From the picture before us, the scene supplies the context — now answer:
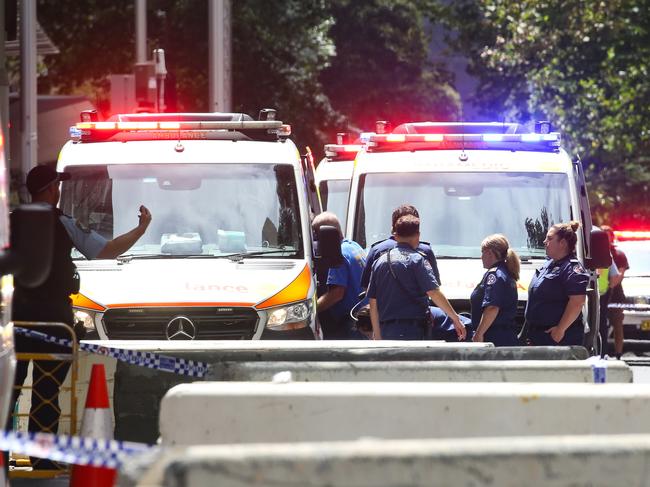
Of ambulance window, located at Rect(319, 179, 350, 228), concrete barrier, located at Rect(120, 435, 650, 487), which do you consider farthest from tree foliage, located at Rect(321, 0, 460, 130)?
concrete barrier, located at Rect(120, 435, 650, 487)

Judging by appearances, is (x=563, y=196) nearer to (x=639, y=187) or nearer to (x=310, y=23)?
(x=639, y=187)

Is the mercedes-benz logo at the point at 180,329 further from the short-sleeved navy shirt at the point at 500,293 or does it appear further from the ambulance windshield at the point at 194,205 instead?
the short-sleeved navy shirt at the point at 500,293

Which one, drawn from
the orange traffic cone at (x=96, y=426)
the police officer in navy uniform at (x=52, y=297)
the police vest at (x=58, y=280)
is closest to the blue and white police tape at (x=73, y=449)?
the orange traffic cone at (x=96, y=426)

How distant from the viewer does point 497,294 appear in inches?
424

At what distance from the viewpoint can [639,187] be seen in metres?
35.5

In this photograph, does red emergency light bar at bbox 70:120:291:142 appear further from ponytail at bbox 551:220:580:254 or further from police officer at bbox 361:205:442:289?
ponytail at bbox 551:220:580:254

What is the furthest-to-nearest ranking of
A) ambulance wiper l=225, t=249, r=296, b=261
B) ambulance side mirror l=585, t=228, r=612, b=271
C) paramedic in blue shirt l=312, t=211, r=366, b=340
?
ambulance side mirror l=585, t=228, r=612, b=271 < paramedic in blue shirt l=312, t=211, r=366, b=340 < ambulance wiper l=225, t=249, r=296, b=261

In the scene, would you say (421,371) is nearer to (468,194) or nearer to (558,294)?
(558,294)

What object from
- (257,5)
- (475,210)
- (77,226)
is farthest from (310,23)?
(77,226)

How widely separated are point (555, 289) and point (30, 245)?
6513mm

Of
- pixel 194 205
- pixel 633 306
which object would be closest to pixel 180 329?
pixel 194 205

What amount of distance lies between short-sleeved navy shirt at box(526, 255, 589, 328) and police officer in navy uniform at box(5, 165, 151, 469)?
304 cm

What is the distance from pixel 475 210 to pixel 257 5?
2434 cm

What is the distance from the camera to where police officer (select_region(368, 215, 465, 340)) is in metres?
10.7
